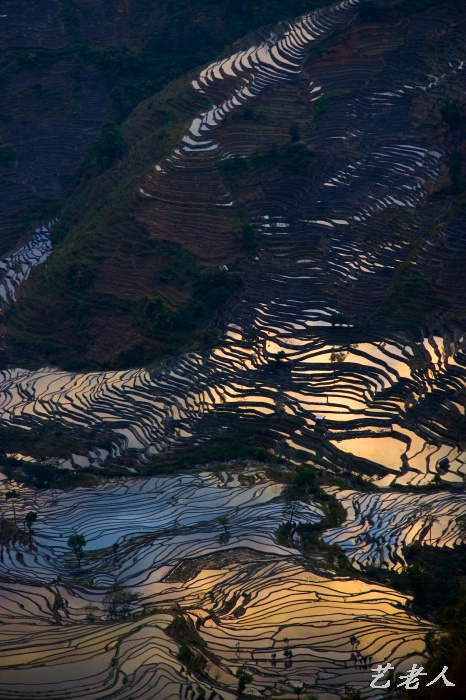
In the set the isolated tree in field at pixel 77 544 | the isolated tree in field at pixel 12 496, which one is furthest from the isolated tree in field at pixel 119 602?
the isolated tree in field at pixel 12 496

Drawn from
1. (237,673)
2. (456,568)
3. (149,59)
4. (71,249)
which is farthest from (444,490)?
(149,59)

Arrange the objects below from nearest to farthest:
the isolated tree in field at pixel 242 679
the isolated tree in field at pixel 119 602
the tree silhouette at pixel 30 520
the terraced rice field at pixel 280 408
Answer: the isolated tree in field at pixel 242 679 < the terraced rice field at pixel 280 408 < the isolated tree in field at pixel 119 602 < the tree silhouette at pixel 30 520

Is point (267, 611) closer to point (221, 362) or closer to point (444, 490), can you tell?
point (444, 490)

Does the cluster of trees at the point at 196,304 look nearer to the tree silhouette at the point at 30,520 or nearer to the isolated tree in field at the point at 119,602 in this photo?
the tree silhouette at the point at 30,520

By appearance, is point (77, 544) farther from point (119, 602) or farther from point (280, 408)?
point (280, 408)

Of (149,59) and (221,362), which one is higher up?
(149,59)

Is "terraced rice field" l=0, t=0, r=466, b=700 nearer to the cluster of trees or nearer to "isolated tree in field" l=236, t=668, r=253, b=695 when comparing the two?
"isolated tree in field" l=236, t=668, r=253, b=695

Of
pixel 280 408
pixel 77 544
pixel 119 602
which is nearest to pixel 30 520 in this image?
pixel 77 544

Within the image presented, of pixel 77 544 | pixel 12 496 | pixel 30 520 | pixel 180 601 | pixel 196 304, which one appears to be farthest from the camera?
pixel 196 304
